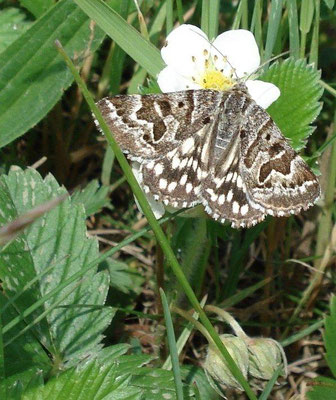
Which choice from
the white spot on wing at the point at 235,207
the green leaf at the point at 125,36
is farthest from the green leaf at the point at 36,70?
the white spot on wing at the point at 235,207

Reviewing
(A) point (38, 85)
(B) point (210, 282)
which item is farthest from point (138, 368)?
(A) point (38, 85)

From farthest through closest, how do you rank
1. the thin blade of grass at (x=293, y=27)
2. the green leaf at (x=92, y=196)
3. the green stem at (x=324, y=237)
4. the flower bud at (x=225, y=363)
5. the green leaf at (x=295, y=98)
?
the green leaf at (x=92, y=196) < the green stem at (x=324, y=237) < the thin blade of grass at (x=293, y=27) < the green leaf at (x=295, y=98) < the flower bud at (x=225, y=363)

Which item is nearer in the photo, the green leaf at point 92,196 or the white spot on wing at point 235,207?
the white spot on wing at point 235,207

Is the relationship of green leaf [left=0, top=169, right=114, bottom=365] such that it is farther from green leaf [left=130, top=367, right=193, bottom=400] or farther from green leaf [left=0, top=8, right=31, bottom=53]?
green leaf [left=0, top=8, right=31, bottom=53]

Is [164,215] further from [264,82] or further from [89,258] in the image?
[264,82]

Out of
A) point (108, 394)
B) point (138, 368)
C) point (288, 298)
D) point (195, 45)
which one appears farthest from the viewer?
point (288, 298)

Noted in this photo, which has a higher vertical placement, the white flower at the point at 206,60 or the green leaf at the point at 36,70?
the green leaf at the point at 36,70

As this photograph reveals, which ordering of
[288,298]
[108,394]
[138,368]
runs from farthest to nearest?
[288,298], [138,368], [108,394]

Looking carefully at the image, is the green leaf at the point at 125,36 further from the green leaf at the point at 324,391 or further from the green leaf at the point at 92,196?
the green leaf at the point at 324,391
